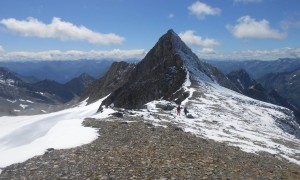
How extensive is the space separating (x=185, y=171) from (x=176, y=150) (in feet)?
14.5

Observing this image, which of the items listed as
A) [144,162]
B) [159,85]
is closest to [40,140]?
[144,162]

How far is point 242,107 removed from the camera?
66.2 metres

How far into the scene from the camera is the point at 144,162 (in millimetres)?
18938

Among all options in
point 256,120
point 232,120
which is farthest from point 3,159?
point 256,120

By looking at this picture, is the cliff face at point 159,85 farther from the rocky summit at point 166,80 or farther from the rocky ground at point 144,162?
the rocky ground at point 144,162

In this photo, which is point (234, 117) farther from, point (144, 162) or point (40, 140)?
point (144, 162)

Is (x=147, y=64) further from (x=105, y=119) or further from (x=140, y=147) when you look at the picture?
(x=140, y=147)

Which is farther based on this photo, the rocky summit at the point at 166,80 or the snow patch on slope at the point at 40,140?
the rocky summit at the point at 166,80

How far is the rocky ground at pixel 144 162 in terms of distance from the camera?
17195 millimetres

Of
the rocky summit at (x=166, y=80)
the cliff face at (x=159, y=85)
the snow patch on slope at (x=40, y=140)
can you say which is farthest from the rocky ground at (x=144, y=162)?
the cliff face at (x=159, y=85)

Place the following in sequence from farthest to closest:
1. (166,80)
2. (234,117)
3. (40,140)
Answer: (166,80) → (234,117) → (40,140)

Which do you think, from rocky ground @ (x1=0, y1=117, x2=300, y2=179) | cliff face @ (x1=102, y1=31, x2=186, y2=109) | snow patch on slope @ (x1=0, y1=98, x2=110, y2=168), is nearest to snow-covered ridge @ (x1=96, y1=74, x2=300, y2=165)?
cliff face @ (x1=102, y1=31, x2=186, y2=109)

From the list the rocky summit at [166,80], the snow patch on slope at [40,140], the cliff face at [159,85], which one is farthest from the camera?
the cliff face at [159,85]

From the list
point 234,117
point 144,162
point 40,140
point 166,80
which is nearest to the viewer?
point 144,162
